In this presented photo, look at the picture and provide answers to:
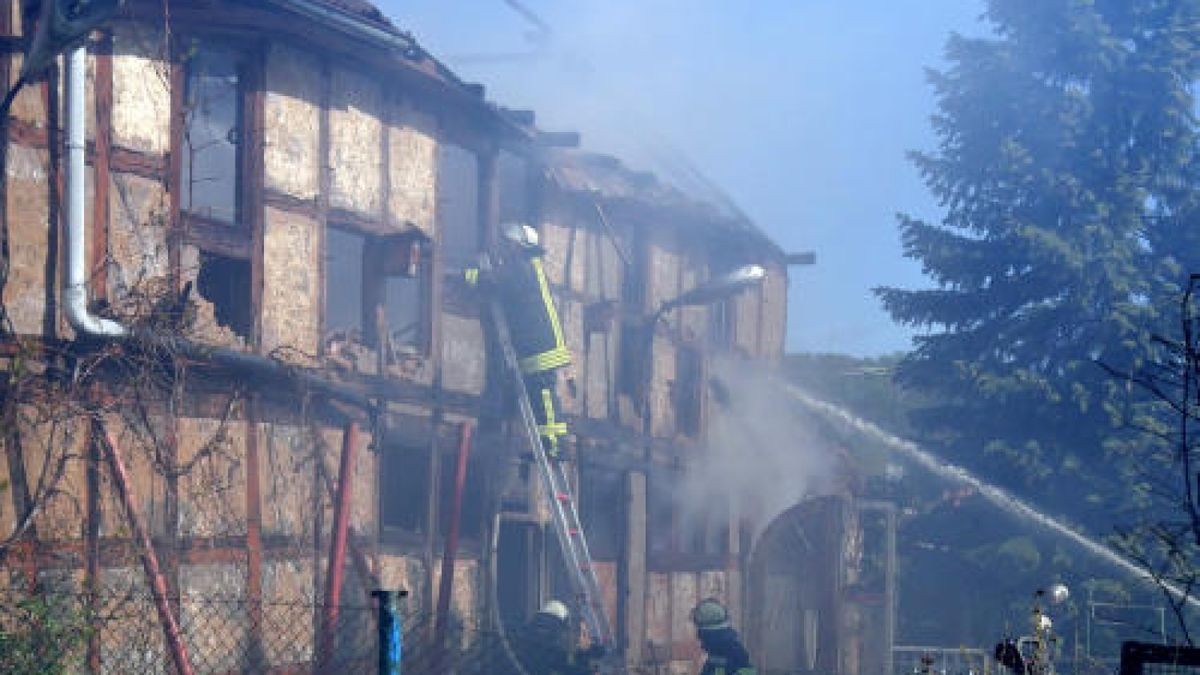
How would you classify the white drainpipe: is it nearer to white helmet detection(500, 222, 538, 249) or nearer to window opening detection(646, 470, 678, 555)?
white helmet detection(500, 222, 538, 249)

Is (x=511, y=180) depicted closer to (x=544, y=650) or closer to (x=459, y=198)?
(x=459, y=198)

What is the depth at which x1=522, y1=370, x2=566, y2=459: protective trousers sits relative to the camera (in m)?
14.2

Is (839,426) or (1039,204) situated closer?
(1039,204)

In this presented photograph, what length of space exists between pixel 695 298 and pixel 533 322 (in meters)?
4.40

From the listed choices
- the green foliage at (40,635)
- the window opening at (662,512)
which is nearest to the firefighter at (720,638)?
the green foliage at (40,635)

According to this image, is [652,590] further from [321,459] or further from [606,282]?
[321,459]

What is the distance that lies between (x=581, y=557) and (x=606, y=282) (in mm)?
3913

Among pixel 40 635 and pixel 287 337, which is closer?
pixel 40 635

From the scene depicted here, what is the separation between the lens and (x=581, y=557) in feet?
49.9

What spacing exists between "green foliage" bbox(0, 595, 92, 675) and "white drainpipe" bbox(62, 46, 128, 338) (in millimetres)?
1963

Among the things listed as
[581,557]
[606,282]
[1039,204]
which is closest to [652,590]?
[581,557]

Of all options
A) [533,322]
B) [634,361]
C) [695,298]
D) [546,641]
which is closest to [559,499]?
[533,322]

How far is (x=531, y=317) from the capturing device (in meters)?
14.2

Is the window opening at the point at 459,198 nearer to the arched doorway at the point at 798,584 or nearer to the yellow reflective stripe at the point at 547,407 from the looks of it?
the yellow reflective stripe at the point at 547,407
